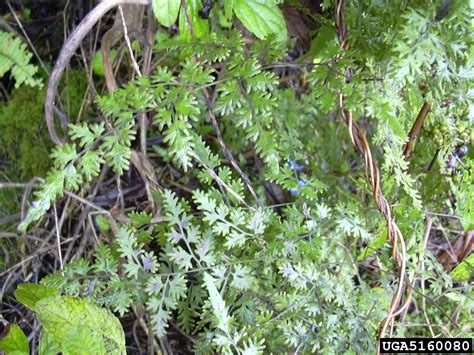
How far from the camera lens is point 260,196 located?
166 cm

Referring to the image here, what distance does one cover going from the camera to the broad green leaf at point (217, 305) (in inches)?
39.4

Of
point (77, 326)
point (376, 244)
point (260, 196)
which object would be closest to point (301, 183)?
point (376, 244)

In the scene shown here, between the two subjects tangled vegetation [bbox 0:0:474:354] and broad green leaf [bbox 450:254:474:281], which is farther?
broad green leaf [bbox 450:254:474:281]

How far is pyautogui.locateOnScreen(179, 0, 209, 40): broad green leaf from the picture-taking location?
1.20 metres

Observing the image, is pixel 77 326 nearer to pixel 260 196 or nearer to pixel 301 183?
pixel 301 183

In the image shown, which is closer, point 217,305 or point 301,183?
point 217,305

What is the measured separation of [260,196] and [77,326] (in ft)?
2.50

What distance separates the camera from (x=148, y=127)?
1749mm

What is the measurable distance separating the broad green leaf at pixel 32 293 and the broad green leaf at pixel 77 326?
93mm

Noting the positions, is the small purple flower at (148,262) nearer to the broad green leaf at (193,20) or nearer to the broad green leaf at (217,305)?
the broad green leaf at (217,305)

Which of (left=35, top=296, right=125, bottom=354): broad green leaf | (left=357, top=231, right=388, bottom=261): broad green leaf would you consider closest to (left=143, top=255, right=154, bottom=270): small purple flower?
(left=35, top=296, right=125, bottom=354): broad green leaf

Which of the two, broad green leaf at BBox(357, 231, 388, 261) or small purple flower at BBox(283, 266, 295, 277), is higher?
small purple flower at BBox(283, 266, 295, 277)

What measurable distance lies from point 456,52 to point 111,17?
A: 45.5 inches

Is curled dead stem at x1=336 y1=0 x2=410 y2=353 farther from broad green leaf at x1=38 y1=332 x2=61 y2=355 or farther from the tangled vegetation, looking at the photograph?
broad green leaf at x1=38 y1=332 x2=61 y2=355
